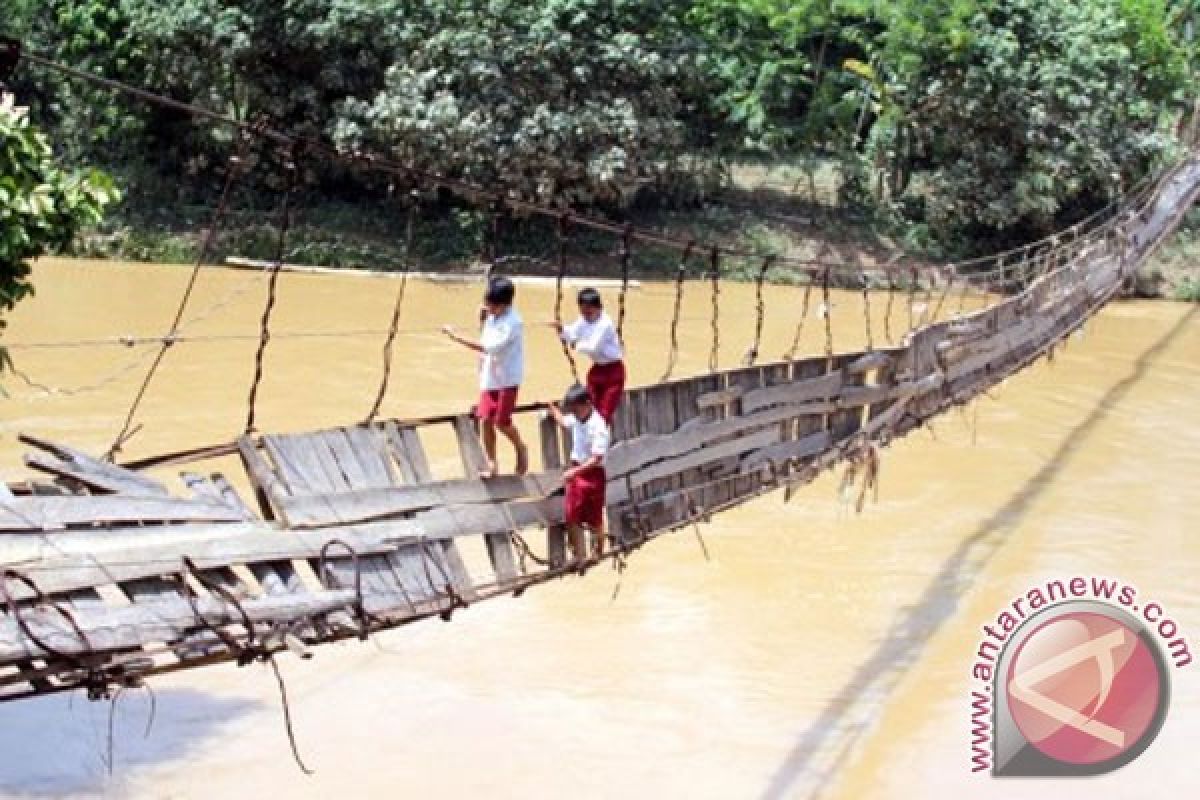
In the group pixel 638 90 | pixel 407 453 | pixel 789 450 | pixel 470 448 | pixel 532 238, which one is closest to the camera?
pixel 407 453

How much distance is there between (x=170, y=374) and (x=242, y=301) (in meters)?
3.02

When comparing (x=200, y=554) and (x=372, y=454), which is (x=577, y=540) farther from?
(x=200, y=554)

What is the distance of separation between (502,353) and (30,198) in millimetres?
1482

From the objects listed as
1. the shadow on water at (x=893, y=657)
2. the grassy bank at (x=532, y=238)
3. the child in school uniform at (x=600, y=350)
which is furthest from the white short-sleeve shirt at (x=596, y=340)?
the grassy bank at (x=532, y=238)

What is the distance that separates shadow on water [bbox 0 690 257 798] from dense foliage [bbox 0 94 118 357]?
6.56 feet

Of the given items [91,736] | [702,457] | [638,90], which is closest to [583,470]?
[702,457]

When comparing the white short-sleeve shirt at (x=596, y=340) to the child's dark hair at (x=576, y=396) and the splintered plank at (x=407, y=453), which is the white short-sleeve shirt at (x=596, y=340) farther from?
the splintered plank at (x=407, y=453)

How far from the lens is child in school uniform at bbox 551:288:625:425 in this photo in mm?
4863

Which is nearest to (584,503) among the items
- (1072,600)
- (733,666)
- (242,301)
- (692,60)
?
(733,666)

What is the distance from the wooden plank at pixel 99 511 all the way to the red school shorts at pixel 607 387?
147 cm

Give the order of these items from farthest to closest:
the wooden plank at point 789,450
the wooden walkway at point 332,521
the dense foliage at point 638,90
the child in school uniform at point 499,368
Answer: the dense foliage at point 638,90 → the wooden plank at point 789,450 → the child in school uniform at point 499,368 → the wooden walkway at point 332,521

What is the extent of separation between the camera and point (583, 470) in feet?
15.1

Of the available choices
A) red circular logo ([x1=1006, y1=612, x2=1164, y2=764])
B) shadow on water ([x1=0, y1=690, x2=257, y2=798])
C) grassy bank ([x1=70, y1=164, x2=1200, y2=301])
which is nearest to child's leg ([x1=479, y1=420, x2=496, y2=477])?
shadow on water ([x1=0, y1=690, x2=257, y2=798])

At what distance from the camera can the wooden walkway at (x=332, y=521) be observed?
322 centimetres
